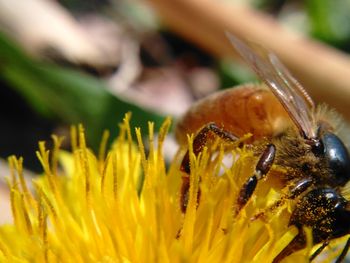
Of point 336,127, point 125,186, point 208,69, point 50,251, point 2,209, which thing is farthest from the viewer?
point 208,69

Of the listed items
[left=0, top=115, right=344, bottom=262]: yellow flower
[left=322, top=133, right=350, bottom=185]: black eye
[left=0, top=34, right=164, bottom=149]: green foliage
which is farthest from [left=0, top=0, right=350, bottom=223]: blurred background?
[left=322, top=133, right=350, bottom=185]: black eye

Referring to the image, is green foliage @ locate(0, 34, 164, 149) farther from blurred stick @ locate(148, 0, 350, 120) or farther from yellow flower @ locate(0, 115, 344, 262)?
yellow flower @ locate(0, 115, 344, 262)

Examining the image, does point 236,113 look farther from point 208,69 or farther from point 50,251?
point 208,69

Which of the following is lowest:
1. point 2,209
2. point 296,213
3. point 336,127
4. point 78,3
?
point 2,209

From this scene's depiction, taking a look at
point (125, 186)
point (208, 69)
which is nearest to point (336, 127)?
point (125, 186)

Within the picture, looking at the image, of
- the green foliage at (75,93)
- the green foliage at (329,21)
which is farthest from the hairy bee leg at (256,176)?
the green foliage at (329,21)

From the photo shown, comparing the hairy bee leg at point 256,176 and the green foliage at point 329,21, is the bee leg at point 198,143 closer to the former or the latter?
the hairy bee leg at point 256,176
